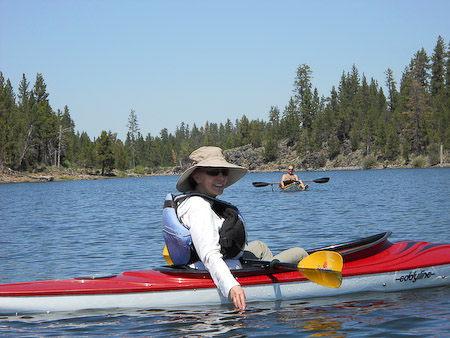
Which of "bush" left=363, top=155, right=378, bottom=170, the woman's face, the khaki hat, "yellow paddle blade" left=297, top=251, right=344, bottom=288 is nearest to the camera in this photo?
the khaki hat

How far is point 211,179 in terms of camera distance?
19.1 ft

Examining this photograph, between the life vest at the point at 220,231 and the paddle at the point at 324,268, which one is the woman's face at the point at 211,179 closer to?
the life vest at the point at 220,231

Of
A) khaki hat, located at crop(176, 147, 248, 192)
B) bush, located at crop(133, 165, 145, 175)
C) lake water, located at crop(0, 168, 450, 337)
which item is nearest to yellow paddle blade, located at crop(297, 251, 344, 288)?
lake water, located at crop(0, 168, 450, 337)

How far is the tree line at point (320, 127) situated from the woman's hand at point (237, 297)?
84.6 m

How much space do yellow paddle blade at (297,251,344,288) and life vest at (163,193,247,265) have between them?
785mm

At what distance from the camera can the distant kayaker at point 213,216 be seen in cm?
529

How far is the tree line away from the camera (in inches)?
3521

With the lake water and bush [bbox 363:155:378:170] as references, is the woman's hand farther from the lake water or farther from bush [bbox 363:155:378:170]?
bush [bbox 363:155:378:170]

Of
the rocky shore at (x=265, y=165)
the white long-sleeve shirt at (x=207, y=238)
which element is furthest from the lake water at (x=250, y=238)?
the rocky shore at (x=265, y=165)

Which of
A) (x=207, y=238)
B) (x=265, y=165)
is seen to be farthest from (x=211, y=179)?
(x=265, y=165)

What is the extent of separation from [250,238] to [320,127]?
105 metres

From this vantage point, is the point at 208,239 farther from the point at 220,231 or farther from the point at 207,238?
the point at 220,231

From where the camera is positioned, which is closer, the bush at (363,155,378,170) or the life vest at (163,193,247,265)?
the life vest at (163,193,247,265)

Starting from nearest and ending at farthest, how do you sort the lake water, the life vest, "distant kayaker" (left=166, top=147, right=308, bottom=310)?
"distant kayaker" (left=166, top=147, right=308, bottom=310) < the life vest < the lake water
